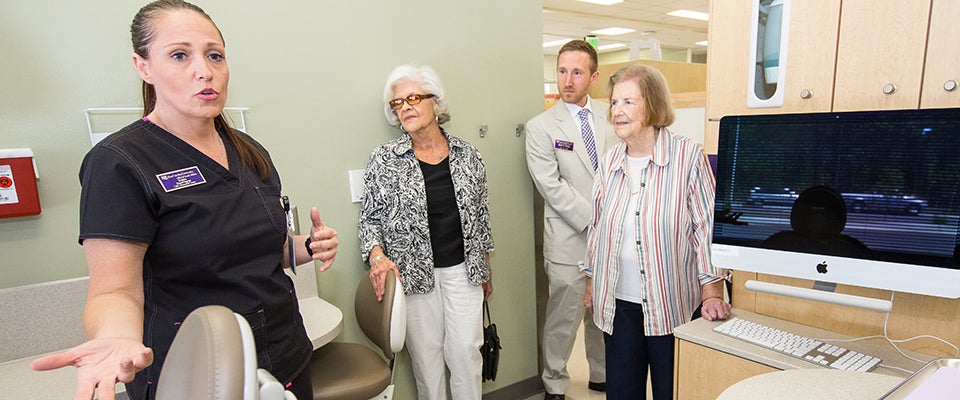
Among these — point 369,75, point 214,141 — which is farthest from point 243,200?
point 369,75

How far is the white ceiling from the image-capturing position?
7629 millimetres

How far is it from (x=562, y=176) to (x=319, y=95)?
3.95ft

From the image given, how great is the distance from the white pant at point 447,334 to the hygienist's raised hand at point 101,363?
1.37m

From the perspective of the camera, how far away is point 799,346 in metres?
1.32

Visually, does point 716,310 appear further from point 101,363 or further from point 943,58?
point 101,363

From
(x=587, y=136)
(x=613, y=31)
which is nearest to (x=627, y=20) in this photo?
(x=613, y=31)

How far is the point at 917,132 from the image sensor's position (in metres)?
1.11

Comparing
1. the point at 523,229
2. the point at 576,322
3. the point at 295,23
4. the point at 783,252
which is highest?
the point at 295,23

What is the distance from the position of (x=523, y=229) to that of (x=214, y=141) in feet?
5.69

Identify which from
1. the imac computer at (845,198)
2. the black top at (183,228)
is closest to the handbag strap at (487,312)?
the imac computer at (845,198)

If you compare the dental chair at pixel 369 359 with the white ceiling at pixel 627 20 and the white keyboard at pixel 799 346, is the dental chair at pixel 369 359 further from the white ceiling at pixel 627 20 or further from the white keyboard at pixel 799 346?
the white ceiling at pixel 627 20

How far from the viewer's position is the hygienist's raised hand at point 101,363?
0.66 m

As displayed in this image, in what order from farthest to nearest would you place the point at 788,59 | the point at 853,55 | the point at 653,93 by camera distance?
the point at 653,93 → the point at 788,59 → the point at 853,55

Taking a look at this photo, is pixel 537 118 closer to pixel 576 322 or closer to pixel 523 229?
pixel 523 229
